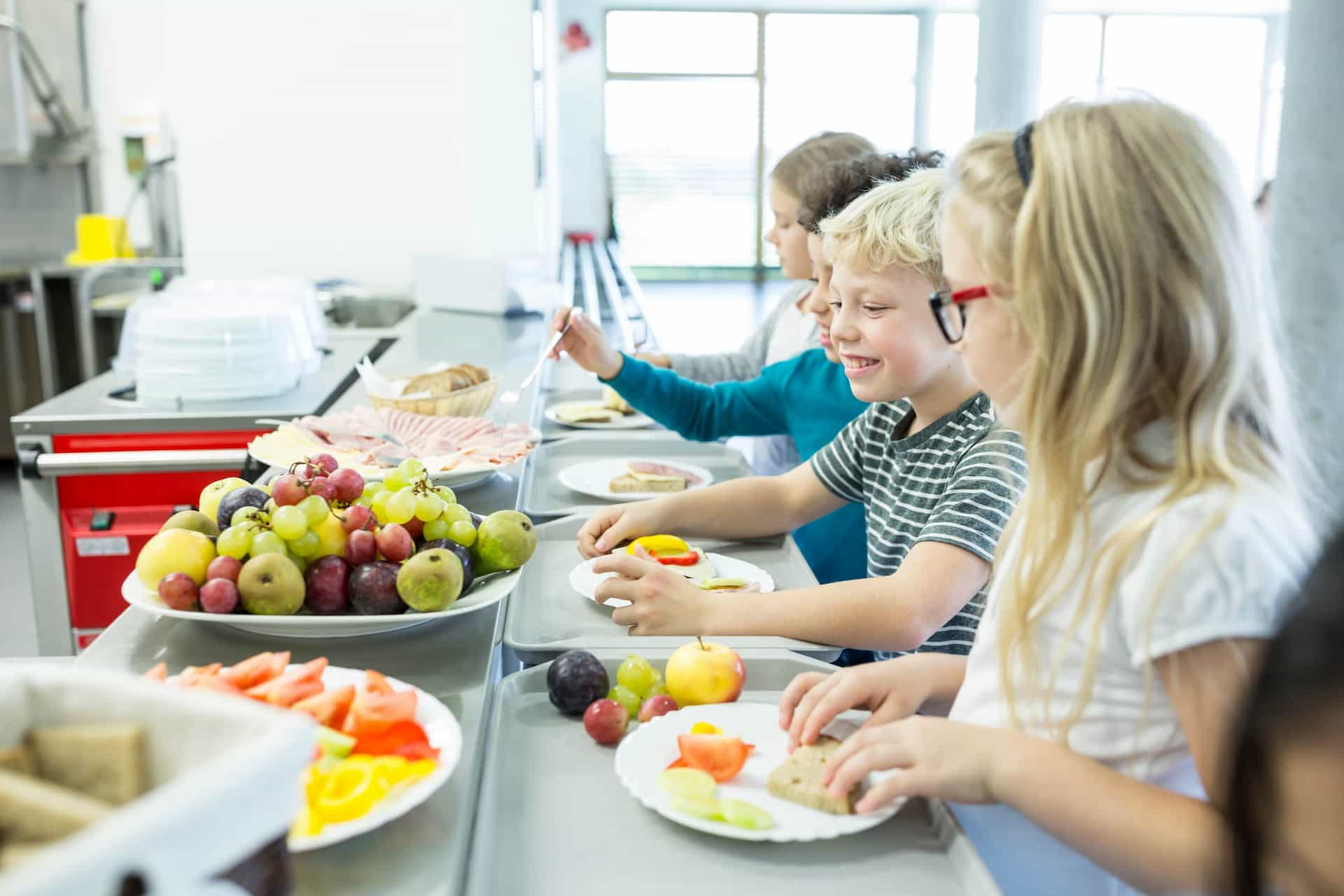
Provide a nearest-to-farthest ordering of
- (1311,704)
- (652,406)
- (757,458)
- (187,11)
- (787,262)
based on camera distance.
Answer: (1311,704)
(652,406)
(787,262)
(757,458)
(187,11)

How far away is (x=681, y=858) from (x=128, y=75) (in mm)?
5203

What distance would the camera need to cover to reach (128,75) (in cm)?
506

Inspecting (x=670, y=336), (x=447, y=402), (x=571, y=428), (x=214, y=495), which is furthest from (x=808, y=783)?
(x=670, y=336)

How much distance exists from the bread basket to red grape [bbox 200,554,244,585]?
3.03 ft

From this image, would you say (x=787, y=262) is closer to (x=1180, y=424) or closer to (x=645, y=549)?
(x=645, y=549)

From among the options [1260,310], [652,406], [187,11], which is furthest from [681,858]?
[187,11]

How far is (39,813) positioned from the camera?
53 centimetres

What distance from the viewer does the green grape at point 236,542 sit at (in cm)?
119

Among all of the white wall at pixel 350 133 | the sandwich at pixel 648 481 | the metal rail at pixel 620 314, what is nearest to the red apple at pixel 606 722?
the sandwich at pixel 648 481

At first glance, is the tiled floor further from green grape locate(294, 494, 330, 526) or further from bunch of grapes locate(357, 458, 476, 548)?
green grape locate(294, 494, 330, 526)

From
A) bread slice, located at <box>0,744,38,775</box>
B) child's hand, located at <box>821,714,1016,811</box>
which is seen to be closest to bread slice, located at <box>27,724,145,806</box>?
bread slice, located at <box>0,744,38,775</box>

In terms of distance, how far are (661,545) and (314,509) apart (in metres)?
0.56

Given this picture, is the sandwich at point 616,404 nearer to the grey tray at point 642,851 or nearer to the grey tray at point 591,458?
the grey tray at point 591,458

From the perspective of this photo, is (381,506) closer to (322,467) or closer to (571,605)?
(322,467)
